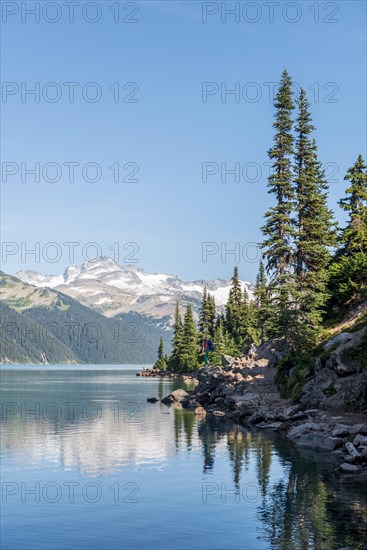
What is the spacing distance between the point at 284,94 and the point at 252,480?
51441mm

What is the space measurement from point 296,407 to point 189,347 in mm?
116561

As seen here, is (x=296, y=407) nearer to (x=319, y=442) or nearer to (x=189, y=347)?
(x=319, y=442)

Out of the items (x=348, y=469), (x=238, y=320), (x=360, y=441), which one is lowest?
(x=348, y=469)

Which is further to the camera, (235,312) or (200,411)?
(235,312)

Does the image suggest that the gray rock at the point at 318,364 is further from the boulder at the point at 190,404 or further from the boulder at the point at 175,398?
the boulder at the point at 175,398

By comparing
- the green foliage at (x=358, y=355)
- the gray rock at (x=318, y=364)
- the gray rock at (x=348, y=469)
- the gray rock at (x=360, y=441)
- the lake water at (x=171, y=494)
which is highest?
the green foliage at (x=358, y=355)

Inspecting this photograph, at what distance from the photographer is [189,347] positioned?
16888 centimetres

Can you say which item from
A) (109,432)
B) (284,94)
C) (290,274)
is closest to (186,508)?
(109,432)

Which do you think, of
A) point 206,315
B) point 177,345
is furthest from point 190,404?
point 177,345

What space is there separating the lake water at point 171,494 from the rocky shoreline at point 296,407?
74.4 inches

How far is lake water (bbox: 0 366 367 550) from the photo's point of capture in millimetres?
23170

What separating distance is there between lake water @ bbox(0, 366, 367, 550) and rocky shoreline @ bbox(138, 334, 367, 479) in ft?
6.20

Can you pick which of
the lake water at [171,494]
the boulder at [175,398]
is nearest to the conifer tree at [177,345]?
the boulder at [175,398]

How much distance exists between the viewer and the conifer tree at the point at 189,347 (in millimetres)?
167250
